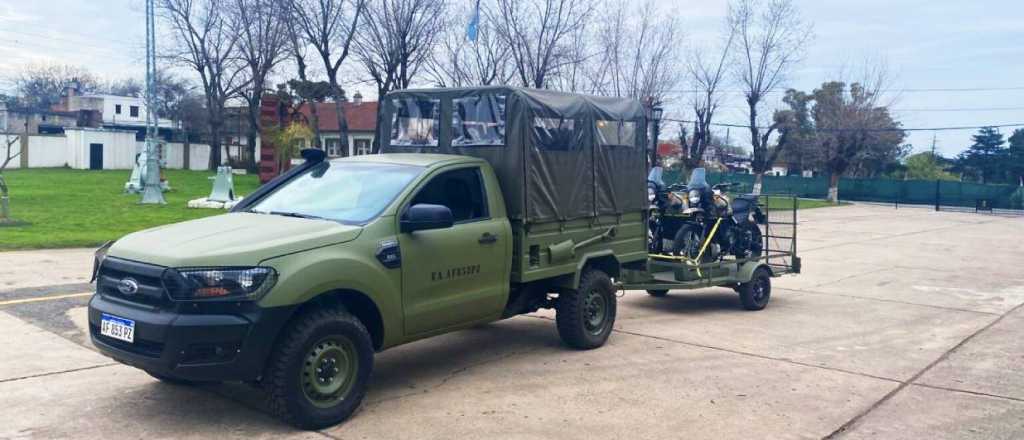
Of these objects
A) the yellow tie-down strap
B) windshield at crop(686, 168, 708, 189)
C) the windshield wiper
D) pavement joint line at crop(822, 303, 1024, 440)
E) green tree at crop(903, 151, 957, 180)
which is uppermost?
green tree at crop(903, 151, 957, 180)

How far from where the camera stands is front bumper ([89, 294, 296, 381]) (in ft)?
15.7

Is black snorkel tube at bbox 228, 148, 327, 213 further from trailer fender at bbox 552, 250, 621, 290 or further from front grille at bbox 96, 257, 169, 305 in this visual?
trailer fender at bbox 552, 250, 621, 290

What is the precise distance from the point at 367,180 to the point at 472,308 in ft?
4.26

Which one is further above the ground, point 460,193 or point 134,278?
point 460,193

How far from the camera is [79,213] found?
2034cm

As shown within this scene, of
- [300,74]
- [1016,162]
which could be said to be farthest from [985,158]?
[300,74]

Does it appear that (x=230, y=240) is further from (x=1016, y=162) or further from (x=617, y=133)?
(x=1016, y=162)

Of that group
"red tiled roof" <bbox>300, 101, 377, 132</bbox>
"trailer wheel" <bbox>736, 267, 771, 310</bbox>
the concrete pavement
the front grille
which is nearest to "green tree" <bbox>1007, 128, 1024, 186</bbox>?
"red tiled roof" <bbox>300, 101, 377, 132</bbox>

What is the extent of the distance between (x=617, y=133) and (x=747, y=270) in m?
3.23

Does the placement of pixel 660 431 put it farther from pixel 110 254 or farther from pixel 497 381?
pixel 110 254

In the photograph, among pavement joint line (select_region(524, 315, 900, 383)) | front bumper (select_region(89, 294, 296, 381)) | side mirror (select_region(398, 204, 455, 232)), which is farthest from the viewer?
pavement joint line (select_region(524, 315, 900, 383))

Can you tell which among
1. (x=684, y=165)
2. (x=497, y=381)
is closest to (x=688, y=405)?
(x=497, y=381)

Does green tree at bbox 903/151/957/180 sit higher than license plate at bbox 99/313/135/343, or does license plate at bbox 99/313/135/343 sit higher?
green tree at bbox 903/151/957/180

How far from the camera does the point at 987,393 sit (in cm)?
668
